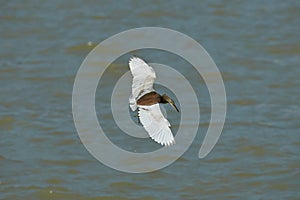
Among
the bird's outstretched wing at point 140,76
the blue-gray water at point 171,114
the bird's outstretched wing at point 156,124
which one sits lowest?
the blue-gray water at point 171,114

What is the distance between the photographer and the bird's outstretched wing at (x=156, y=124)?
23.7 feet

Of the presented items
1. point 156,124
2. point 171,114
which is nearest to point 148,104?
point 156,124

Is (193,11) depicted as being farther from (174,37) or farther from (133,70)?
(133,70)

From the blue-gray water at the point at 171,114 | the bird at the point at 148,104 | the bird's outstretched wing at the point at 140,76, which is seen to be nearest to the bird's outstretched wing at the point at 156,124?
the bird at the point at 148,104

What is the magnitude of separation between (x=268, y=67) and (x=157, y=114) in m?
4.16

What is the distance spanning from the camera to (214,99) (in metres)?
10.6

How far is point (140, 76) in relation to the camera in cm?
743

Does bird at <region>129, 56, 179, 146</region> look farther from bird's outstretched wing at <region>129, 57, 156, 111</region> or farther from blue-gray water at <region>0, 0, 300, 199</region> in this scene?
blue-gray water at <region>0, 0, 300, 199</region>

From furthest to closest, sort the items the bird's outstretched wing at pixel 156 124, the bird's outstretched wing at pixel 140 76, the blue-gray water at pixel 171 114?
the blue-gray water at pixel 171 114
the bird's outstretched wing at pixel 140 76
the bird's outstretched wing at pixel 156 124

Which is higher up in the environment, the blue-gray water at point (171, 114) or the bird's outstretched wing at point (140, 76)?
the bird's outstretched wing at point (140, 76)

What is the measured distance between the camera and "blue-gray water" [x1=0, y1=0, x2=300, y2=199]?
30.0ft

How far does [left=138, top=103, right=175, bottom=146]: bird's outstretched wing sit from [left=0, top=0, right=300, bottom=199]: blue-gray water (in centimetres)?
175

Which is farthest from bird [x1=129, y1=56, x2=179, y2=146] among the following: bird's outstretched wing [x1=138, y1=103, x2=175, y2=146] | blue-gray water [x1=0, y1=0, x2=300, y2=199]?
blue-gray water [x1=0, y1=0, x2=300, y2=199]

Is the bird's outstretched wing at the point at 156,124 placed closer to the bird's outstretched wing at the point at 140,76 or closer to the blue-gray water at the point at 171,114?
the bird's outstretched wing at the point at 140,76
